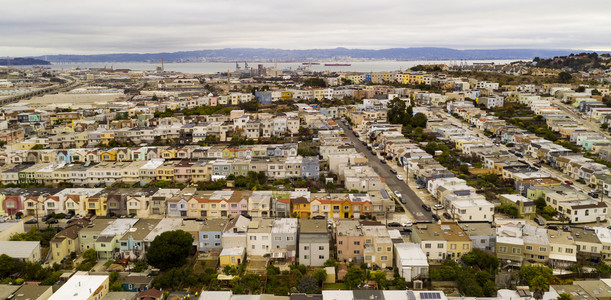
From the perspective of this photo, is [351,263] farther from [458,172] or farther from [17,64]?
[17,64]

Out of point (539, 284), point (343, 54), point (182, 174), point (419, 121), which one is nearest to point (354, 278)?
point (539, 284)

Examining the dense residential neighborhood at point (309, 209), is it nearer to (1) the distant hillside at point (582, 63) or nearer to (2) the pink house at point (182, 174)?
(2) the pink house at point (182, 174)

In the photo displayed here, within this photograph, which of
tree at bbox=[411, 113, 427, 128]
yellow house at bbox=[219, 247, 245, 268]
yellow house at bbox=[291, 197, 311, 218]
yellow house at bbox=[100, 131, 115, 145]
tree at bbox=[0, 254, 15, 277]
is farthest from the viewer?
tree at bbox=[411, 113, 427, 128]

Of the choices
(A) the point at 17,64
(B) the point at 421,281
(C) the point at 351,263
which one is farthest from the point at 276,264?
(A) the point at 17,64

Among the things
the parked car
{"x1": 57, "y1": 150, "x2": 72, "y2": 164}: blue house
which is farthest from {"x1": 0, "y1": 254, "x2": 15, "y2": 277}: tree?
{"x1": 57, "y1": 150, "x2": 72, "y2": 164}: blue house

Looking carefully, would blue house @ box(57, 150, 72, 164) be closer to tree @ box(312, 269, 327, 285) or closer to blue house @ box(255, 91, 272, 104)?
tree @ box(312, 269, 327, 285)
